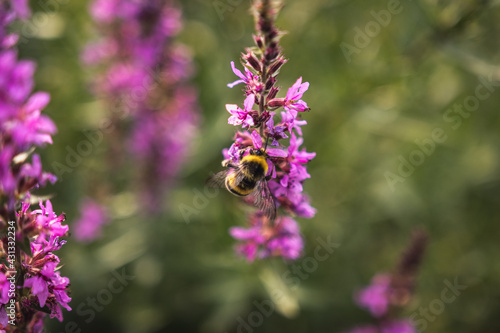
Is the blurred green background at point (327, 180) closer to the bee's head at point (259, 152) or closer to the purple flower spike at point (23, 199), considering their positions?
the bee's head at point (259, 152)

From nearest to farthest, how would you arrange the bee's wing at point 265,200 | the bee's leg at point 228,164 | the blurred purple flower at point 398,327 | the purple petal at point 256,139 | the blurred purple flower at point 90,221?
the purple petal at point 256,139 → the bee's wing at point 265,200 → the bee's leg at point 228,164 → the blurred purple flower at point 398,327 → the blurred purple flower at point 90,221

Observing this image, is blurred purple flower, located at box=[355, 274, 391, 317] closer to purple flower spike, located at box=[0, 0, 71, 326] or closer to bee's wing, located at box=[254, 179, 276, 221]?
bee's wing, located at box=[254, 179, 276, 221]

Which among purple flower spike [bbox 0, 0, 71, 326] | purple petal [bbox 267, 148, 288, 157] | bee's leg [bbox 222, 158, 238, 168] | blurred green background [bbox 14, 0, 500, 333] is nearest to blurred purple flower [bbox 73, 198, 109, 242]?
blurred green background [bbox 14, 0, 500, 333]

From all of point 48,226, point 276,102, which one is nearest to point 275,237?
point 276,102

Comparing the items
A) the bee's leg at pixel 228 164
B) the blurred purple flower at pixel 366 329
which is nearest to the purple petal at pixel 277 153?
the bee's leg at pixel 228 164

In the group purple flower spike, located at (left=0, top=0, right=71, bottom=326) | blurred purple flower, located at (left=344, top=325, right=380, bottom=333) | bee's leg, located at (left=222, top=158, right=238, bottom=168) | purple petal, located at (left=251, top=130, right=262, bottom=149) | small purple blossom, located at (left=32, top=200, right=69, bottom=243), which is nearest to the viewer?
purple flower spike, located at (left=0, top=0, right=71, bottom=326)

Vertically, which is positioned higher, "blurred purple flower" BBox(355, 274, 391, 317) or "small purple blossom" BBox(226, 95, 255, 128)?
"small purple blossom" BBox(226, 95, 255, 128)

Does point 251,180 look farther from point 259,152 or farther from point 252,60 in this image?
point 252,60

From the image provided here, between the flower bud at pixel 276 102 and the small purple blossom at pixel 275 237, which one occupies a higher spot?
the flower bud at pixel 276 102
